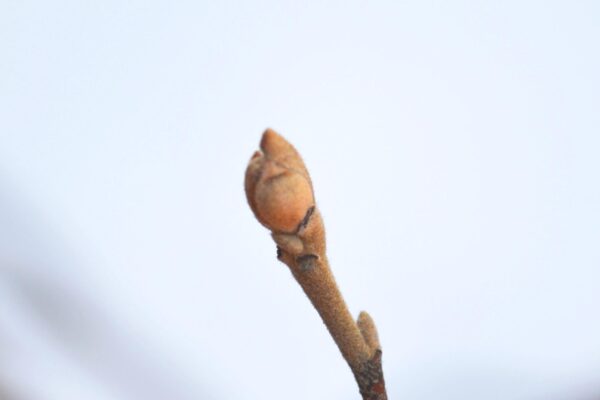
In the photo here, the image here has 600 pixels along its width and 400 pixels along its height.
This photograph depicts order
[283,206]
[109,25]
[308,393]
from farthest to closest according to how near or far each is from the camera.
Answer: [308,393], [109,25], [283,206]

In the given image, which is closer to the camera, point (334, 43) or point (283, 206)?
point (283, 206)

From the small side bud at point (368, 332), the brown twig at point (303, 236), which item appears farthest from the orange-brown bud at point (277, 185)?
the small side bud at point (368, 332)

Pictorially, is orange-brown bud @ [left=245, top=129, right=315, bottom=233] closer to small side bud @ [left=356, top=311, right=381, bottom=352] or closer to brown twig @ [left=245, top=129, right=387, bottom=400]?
brown twig @ [left=245, top=129, right=387, bottom=400]

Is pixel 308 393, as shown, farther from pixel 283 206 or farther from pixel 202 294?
pixel 283 206

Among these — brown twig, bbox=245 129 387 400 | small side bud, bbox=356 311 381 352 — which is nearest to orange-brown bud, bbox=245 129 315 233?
brown twig, bbox=245 129 387 400

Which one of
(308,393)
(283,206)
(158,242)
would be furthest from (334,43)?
(283,206)

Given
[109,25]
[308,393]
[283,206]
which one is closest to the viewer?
[283,206]
